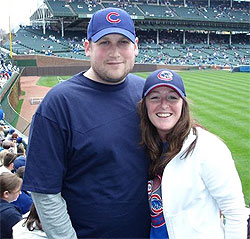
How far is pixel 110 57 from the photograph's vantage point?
223 cm

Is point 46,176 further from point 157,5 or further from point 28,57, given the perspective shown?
point 157,5

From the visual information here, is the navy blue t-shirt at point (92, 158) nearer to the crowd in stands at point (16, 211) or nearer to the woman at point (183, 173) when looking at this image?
the woman at point (183, 173)

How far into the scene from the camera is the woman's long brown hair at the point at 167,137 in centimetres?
227

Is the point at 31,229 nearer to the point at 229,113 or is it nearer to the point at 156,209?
the point at 156,209

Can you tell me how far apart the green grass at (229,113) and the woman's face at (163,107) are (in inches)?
95.6

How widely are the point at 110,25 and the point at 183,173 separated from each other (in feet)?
3.59

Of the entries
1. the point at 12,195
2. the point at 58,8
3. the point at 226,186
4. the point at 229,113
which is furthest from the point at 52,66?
the point at 226,186

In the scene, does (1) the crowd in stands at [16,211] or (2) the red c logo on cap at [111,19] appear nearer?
(2) the red c logo on cap at [111,19]

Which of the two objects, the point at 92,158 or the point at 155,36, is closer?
the point at 92,158

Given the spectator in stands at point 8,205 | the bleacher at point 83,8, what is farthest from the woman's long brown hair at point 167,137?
the bleacher at point 83,8

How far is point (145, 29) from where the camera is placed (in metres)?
56.0

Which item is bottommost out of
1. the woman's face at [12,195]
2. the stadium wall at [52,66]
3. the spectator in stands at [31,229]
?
the stadium wall at [52,66]

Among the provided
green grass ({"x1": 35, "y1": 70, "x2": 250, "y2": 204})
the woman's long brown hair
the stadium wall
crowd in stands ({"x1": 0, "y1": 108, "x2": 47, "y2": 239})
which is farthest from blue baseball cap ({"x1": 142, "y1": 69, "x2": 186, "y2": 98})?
the stadium wall

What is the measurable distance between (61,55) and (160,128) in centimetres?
3899
